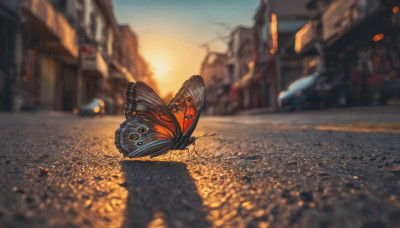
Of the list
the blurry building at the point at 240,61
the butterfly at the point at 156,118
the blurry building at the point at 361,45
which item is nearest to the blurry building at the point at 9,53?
the butterfly at the point at 156,118

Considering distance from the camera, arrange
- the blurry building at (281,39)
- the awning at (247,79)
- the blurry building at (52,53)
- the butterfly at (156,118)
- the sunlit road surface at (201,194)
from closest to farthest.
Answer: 1. the sunlit road surface at (201,194)
2. the butterfly at (156,118)
3. the blurry building at (52,53)
4. the blurry building at (281,39)
5. the awning at (247,79)

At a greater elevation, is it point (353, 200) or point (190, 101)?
point (190, 101)


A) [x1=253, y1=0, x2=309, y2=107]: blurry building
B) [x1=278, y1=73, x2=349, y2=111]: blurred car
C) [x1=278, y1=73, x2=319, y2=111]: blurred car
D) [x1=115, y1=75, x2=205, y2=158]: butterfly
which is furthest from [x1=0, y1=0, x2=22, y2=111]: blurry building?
[x1=253, y1=0, x2=309, y2=107]: blurry building

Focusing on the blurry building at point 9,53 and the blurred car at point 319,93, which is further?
the blurred car at point 319,93

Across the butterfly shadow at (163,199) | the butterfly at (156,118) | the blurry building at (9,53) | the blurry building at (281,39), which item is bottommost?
the butterfly shadow at (163,199)

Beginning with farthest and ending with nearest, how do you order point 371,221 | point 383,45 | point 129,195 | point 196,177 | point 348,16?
point 348,16 → point 383,45 → point 196,177 → point 129,195 → point 371,221

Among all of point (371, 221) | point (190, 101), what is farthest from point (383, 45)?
point (371, 221)

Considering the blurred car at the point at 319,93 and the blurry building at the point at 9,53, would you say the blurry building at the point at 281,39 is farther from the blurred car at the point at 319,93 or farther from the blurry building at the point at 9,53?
the blurry building at the point at 9,53

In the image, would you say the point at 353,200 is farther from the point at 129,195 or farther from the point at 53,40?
the point at 53,40
